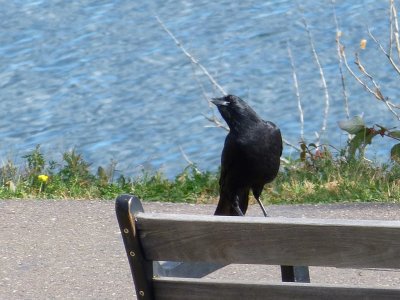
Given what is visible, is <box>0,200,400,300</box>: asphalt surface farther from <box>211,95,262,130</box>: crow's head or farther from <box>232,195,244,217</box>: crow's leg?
<box>211,95,262,130</box>: crow's head

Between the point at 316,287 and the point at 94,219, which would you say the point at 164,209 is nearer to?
the point at 94,219

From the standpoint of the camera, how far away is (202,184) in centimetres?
761

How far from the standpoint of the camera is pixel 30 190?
7.69 metres

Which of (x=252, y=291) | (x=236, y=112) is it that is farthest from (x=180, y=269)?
(x=236, y=112)

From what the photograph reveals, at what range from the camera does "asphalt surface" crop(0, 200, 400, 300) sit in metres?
5.52

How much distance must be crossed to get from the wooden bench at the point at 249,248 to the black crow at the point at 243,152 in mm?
2261

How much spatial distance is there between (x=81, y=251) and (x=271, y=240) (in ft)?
10.6

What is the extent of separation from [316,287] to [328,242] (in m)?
0.17

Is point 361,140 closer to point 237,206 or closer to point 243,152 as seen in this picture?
point 237,206

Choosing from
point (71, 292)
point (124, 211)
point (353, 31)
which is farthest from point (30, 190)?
point (353, 31)

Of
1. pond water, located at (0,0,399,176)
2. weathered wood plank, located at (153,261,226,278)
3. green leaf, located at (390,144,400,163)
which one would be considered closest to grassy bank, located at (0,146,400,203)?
green leaf, located at (390,144,400,163)

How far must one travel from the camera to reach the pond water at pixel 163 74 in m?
11.3

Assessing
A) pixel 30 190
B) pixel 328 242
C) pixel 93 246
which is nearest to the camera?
pixel 328 242

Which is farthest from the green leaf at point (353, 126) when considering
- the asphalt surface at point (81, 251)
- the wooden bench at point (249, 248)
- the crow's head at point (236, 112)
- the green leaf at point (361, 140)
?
the wooden bench at point (249, 248)
